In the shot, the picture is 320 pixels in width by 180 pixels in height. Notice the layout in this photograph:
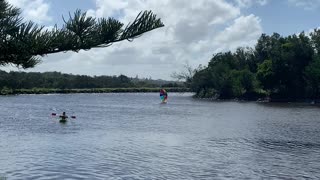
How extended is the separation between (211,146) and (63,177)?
12752 millimetres

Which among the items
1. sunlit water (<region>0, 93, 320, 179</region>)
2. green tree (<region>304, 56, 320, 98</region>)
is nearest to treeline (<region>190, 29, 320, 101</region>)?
green tree (<region>304, 56, 320, 98</region>)

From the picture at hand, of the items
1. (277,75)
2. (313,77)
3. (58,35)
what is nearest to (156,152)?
(58,35)

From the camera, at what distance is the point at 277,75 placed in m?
106

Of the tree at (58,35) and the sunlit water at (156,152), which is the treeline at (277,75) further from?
the tree at (58,35)

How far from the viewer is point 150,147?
28.7 m

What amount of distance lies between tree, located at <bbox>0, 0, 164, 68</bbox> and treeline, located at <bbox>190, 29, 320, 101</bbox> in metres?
94.6

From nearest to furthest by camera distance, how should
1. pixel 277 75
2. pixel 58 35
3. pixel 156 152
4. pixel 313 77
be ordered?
pixel 58 35 → pixel 156 152 → pixel 313 77 → pixel 277 75

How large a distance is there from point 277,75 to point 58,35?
10414cm

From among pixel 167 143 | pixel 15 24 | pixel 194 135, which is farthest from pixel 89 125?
pixel 15 24

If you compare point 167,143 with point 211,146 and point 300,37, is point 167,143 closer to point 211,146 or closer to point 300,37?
point 211,146

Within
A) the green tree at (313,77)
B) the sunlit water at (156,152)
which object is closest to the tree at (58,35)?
the sunlit water at (156,152)

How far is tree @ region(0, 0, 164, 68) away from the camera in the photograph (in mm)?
5367

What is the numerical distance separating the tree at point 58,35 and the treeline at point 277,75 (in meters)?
94.6

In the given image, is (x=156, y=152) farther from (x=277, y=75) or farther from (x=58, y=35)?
(x=277, y=75)
